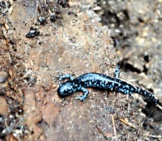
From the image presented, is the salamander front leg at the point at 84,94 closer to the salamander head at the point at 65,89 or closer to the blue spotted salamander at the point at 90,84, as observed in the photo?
the blue spotted salamander at the point at 90,84

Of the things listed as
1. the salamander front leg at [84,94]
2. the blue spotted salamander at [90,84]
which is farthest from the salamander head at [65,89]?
the salamander front leg at [84,94]

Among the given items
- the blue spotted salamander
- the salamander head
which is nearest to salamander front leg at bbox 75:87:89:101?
the blue spotted salamander

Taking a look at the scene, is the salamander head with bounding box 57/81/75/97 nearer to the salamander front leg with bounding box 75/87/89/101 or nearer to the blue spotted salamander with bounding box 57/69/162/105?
the blue spotted salamander with bounding box 57/69/162/105

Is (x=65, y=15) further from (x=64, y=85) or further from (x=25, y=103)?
(x=25, y=103)

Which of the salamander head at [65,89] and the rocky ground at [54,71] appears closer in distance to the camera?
the rocky ground at [54,71]

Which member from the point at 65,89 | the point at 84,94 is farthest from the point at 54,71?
the point at 84,94

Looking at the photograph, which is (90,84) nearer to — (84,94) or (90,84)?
(90,84)
